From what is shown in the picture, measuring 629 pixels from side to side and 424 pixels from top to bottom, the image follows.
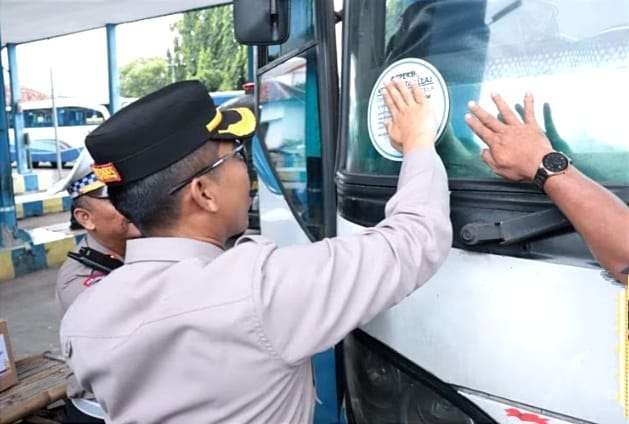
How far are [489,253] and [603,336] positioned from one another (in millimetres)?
282

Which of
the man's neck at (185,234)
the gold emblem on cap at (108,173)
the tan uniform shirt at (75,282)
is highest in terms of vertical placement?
the gold emblem on cap at (108,173)

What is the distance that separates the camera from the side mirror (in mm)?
1898

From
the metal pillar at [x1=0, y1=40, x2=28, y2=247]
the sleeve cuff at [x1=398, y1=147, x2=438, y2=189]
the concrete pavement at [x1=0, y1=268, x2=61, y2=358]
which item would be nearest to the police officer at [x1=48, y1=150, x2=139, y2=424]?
the sleeve cuff at [x1=398, y1=147, x2=438, y2=189]

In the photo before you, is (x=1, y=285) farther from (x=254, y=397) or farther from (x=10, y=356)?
(x=254, y=397)

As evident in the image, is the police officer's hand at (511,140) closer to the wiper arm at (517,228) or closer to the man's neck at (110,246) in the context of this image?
the wiper arm at (517,228)

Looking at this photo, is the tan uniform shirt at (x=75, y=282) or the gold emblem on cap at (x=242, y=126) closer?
the gold emblem on cap at (x=242, y=126)

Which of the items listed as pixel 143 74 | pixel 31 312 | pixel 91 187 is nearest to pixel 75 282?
pixel 91 187

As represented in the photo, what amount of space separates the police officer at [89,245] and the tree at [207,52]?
25102 mm

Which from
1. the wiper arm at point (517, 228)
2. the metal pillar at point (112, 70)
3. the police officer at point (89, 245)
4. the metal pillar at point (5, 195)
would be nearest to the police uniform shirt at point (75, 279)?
the police officer at point (89, 245)

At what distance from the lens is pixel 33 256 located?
779 cm

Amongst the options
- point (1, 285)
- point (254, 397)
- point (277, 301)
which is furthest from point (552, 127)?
point (1, 285)

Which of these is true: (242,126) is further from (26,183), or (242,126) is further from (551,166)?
(26,183)

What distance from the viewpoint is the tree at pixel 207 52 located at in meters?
27.3

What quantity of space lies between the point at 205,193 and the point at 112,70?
42.7 feet
